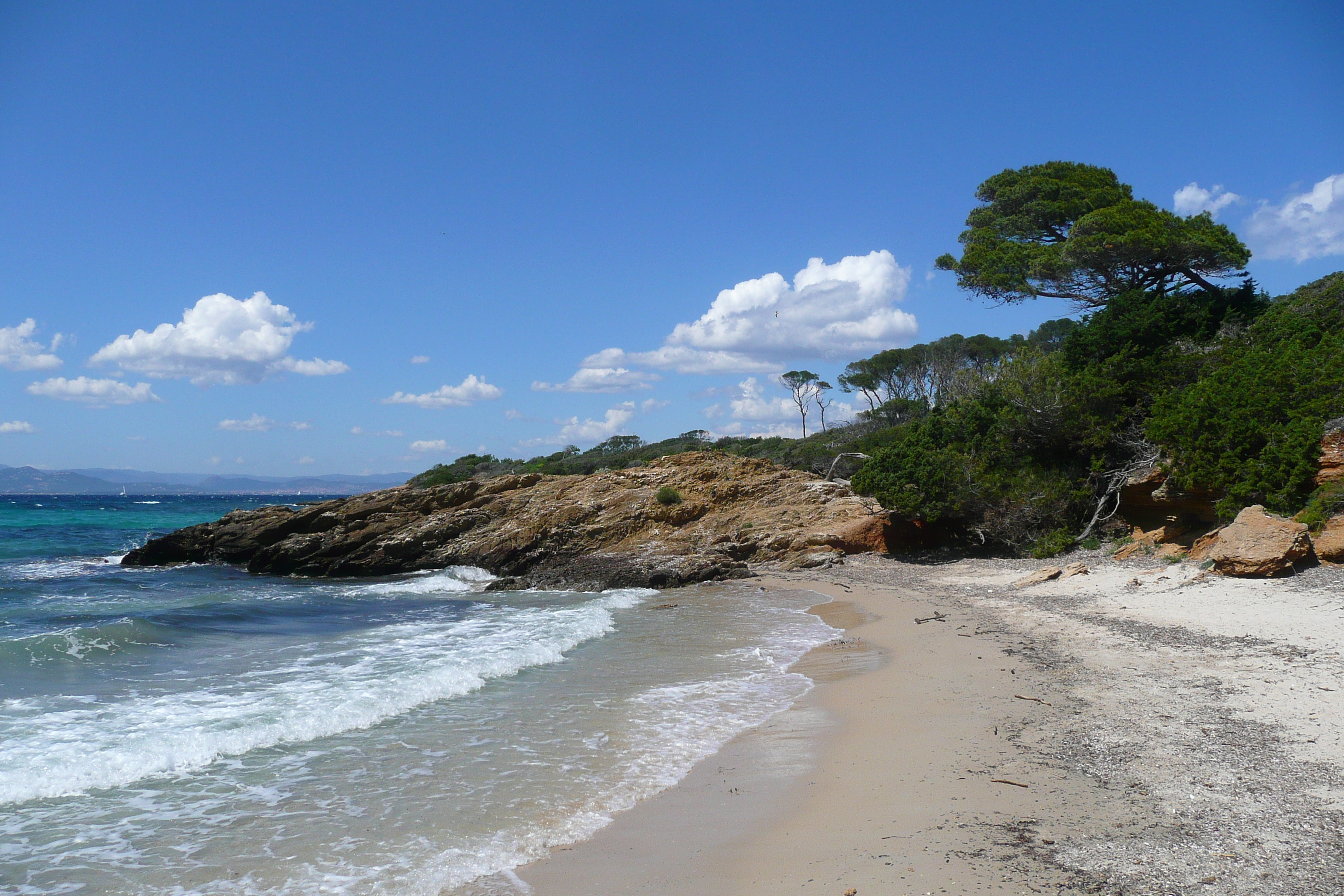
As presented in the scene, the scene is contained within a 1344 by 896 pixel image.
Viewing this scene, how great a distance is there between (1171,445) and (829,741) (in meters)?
12.7

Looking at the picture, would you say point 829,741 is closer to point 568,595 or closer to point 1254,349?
point 568,595

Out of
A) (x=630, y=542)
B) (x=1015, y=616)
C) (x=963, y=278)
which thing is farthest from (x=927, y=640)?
(x=963, y=278)

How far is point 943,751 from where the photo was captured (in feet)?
19.6

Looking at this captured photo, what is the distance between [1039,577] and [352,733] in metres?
12.7

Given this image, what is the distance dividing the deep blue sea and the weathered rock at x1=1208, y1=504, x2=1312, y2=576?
612 centimetres

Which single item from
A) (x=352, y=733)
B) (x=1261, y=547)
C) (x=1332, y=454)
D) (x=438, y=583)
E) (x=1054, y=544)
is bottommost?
(x=438, y=583)

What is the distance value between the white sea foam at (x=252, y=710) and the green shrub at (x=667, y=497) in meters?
11.0

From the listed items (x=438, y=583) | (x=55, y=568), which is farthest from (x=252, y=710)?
(x=55, y=568)

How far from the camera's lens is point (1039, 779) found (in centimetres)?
518

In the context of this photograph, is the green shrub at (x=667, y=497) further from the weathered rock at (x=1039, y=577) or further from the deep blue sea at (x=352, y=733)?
the weathered rock at (x=1039, y=577)

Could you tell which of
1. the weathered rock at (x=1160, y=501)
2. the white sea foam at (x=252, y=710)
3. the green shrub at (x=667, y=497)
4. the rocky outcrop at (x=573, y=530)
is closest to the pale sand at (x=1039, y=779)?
the white sea foam at (x=252, y=710)

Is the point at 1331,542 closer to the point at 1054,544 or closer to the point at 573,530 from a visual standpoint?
the point at 1054,544

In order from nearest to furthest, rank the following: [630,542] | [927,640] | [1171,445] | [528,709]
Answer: [528,709] → [927,640] → [1171,445] → [630,542]

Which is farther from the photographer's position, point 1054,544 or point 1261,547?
point 1054,544
